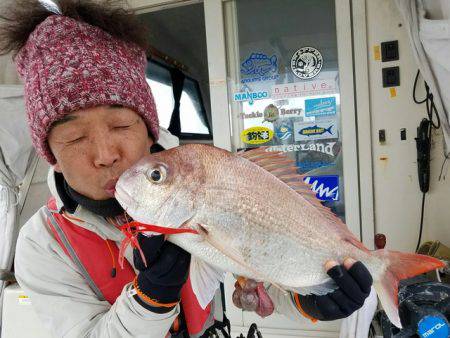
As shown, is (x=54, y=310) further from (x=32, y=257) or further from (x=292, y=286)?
(x=292, y=286)

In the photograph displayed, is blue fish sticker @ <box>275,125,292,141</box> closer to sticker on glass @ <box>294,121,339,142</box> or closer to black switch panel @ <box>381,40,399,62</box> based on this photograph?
sticker on glass @ <box>294,121,339,142</box>

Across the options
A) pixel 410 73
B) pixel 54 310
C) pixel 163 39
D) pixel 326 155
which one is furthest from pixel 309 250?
pixel 163 39

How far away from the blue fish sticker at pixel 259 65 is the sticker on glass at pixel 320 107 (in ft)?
1.23

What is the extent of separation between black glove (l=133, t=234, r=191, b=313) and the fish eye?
0.14m

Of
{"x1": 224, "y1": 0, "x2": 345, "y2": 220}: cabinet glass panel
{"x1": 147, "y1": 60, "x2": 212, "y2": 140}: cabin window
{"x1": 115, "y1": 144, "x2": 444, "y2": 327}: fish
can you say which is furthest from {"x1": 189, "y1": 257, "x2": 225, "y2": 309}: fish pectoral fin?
{"x1": 147, "y1": 60, "x2": 212, "y2": 140}: cabin window

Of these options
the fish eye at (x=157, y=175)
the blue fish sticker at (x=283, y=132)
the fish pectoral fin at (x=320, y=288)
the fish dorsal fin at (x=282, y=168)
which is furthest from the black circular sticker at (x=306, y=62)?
the fish eye at (x=157, y=175)

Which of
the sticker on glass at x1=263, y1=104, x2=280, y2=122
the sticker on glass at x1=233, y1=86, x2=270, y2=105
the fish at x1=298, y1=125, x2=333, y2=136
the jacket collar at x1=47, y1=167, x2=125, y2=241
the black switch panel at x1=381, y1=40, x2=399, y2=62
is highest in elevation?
the black switch panel at x1=381, y1=40, x2=399, y2=62

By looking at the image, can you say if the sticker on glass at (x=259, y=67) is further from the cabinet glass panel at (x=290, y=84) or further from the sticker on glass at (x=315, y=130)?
the sticker on glass at (x=315, y=130)

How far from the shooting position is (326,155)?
2580 mm

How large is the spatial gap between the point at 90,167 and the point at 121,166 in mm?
83

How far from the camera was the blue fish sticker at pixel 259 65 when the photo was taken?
8.72ft

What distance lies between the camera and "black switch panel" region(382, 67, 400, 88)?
2.38 metres

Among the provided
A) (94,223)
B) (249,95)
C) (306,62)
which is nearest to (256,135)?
(249,95)

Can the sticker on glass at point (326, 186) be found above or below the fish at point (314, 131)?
below
